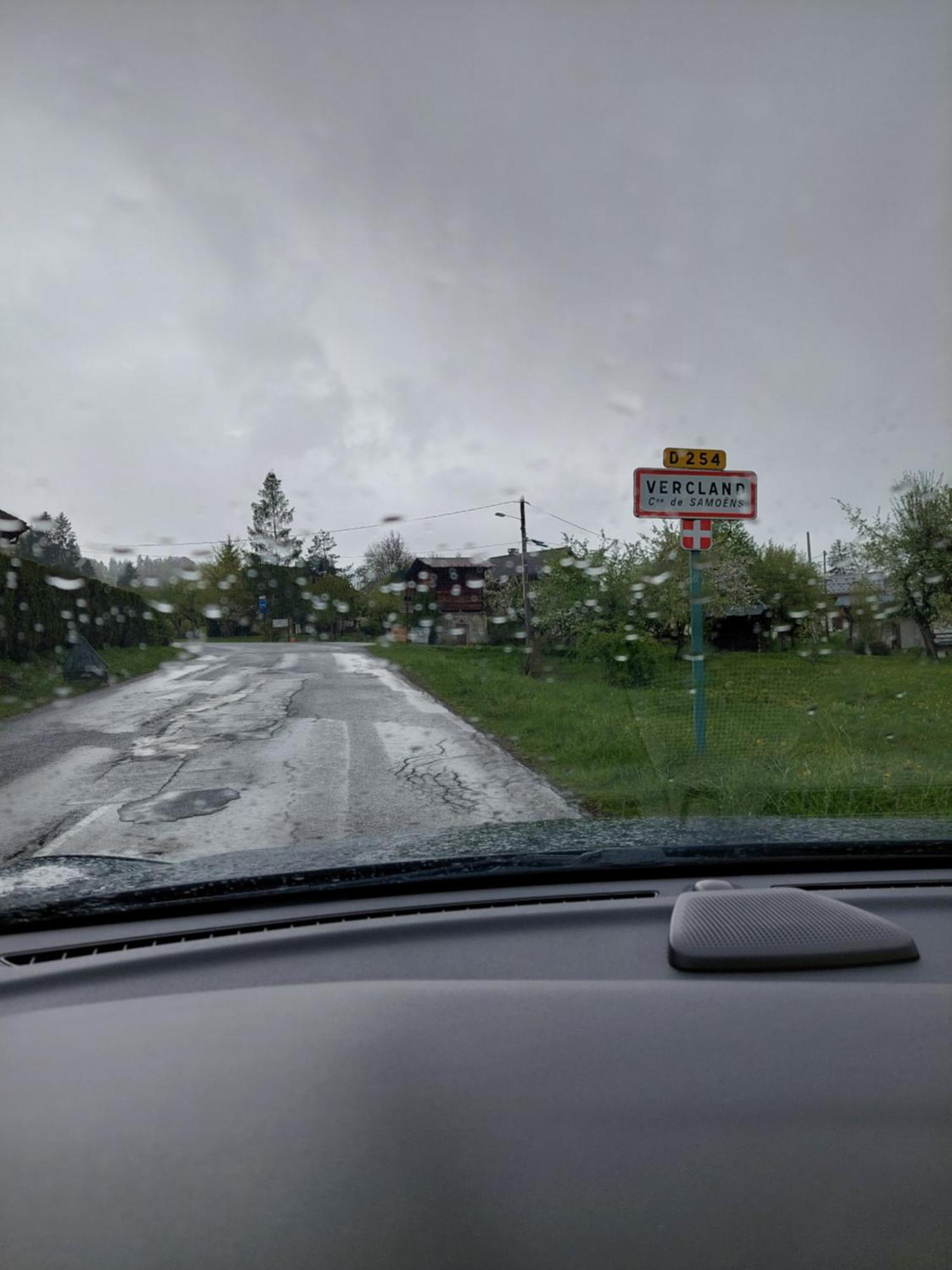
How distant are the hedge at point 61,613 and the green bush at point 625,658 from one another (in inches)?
346

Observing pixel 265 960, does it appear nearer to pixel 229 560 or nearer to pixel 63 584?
pixel 229 560

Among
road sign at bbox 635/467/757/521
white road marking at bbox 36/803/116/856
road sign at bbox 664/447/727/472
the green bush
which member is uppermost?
road sign at bbox 664/447/727/472

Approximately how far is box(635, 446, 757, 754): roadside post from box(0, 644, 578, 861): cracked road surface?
5.81 feet

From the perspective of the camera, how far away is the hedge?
14109 millimetres

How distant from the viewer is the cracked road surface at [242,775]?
18.5ft

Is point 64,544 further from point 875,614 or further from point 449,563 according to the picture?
point 875,614

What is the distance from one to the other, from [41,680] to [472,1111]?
14.3 m

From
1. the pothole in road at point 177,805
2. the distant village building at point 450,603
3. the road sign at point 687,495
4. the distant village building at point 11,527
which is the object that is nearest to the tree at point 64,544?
the distant village building at point 11,527

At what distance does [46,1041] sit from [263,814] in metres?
4.47

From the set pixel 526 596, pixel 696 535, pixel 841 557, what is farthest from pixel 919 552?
pixel 696 535

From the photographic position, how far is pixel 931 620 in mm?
19609

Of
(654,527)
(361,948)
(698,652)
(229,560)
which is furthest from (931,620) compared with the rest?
(361,948)

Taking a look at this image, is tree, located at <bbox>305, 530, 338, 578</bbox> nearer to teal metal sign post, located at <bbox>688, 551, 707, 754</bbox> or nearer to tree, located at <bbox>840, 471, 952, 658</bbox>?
teal metal sign post, located at <bbox>688, 551, 707, 754</bbox>

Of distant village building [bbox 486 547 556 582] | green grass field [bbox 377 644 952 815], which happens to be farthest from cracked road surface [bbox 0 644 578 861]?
distant village building [bbox 486 547 556 582]
